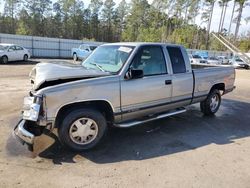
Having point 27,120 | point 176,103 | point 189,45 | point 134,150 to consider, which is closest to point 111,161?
point 134,150

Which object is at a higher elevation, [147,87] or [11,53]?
[147,87]

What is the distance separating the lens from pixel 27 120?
424cm

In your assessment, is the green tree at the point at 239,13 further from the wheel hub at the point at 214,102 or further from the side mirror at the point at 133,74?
the side mirror at the point at 133,74

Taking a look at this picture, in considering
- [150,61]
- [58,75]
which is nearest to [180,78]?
[150,61]

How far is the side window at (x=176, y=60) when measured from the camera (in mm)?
5602

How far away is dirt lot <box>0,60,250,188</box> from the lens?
142 inches

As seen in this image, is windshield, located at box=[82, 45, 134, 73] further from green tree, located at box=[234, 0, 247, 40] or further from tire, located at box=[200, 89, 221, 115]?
green tree, located at box=[234, 0, 247, 40]

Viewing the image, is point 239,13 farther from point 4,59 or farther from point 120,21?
point 4,59

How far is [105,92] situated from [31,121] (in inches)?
52.0

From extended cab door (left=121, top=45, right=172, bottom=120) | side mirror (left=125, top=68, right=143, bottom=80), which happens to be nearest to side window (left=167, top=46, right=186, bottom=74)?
extended cab door (left=121, top=45, right=172, bottom=120)

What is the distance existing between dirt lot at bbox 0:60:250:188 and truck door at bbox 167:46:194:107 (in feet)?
2.31

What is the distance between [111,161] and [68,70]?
1.72 metres

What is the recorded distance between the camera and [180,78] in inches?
223

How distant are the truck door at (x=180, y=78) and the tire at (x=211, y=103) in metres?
1.11
